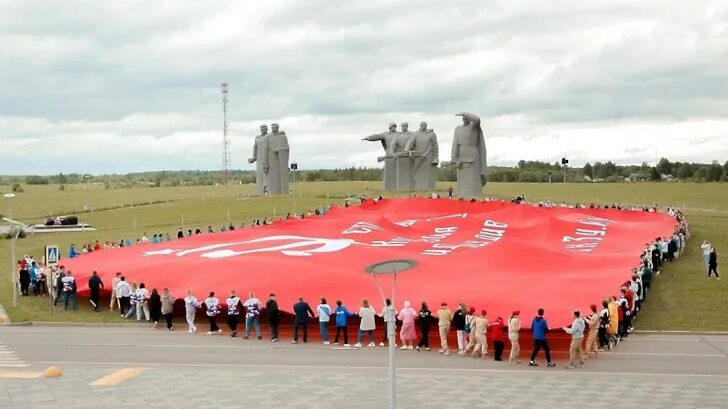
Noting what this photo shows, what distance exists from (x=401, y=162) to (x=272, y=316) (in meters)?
45.3

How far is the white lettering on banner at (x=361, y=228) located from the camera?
1663 inches

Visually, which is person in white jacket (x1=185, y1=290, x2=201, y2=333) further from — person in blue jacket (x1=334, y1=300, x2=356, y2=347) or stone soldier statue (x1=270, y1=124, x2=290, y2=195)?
stone soldier statue (x1=270, y1=124, x2=290, y2=195)

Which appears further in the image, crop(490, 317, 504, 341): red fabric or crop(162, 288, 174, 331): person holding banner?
crop(162, 288, 174, 331): person holding banner

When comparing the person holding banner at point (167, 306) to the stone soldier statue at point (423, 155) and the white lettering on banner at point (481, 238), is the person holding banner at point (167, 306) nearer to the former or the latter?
the white lettering on banner at point (481, 238)

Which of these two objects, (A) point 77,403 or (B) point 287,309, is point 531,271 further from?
(A) point 77,403

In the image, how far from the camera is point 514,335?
22172 mm

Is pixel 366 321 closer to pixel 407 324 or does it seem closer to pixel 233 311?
pixel 407 324

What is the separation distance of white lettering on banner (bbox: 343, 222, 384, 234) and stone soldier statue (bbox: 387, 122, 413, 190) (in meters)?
25.7

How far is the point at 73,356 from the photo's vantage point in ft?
77.3

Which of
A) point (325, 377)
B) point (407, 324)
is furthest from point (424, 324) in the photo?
point (325, 377)

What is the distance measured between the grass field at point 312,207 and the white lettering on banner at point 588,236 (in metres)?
3.74

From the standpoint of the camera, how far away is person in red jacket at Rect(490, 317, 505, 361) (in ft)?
73.9

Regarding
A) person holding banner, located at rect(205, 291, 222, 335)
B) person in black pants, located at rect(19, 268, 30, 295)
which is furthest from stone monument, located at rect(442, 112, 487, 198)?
person holding banner, located at rect(205, 291, 222, 335)

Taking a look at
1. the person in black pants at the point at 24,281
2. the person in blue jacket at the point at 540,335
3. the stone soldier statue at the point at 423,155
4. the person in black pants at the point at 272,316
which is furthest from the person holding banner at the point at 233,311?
the stone soldier statue at the point at 423,155
